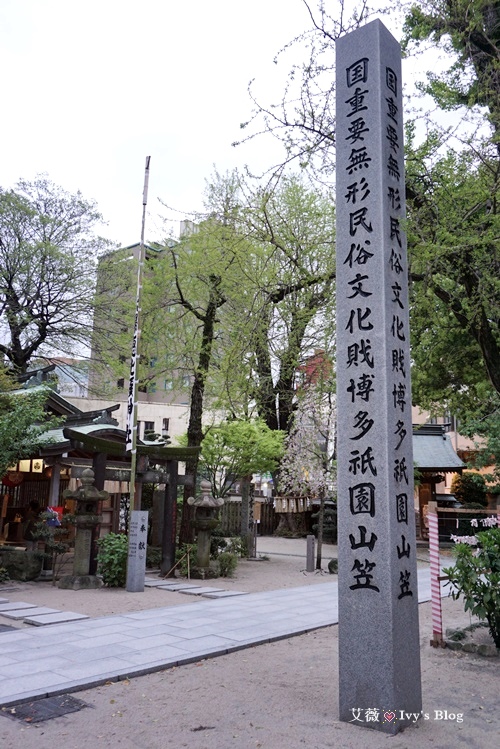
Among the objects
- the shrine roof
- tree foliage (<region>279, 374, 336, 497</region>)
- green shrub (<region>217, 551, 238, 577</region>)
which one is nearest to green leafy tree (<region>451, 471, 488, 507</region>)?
the shrine roof

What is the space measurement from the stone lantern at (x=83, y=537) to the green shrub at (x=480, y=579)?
7.62 metres

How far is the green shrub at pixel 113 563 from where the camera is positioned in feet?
40.1

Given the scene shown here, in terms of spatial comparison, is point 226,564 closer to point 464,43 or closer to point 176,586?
point 176,586

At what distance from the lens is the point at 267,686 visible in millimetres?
5871

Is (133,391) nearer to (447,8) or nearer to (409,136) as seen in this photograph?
(409,136)

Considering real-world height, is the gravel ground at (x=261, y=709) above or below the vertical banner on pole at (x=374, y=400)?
below

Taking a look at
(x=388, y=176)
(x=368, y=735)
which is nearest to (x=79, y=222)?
(x=388, y=176)

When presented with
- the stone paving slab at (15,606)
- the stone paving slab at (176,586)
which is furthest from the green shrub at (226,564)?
the stone paving slab at (15,606)

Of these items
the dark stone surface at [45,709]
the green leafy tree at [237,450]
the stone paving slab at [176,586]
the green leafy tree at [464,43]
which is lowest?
the stone paving slab at [176,586]

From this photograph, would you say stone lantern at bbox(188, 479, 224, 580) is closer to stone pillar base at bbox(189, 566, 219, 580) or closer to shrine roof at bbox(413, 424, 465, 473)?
stone pillar base at bbox(189, 566, 219, 580)

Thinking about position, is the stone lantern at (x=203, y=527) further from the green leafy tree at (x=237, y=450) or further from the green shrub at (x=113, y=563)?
the green leafy tree at (x=237, y=450)

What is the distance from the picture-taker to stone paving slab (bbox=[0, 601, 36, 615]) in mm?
9680

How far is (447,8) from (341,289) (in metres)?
5.29

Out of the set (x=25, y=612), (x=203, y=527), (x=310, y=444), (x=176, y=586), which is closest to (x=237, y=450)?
(x=203, y=527)
